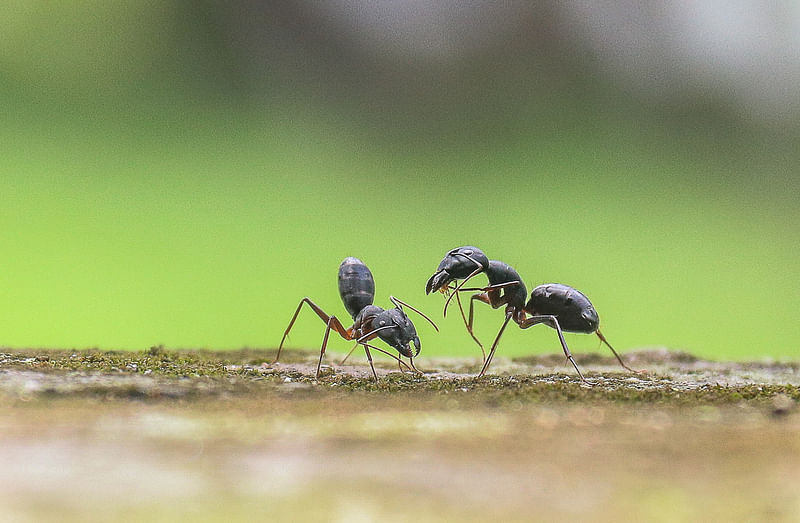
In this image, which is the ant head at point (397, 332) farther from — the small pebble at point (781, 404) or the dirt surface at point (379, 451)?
the small pebble at point (781, 404)

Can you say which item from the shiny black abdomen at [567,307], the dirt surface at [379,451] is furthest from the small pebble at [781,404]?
the shiny black abdomen at [567,307]

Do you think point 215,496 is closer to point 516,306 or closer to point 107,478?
point 107,478

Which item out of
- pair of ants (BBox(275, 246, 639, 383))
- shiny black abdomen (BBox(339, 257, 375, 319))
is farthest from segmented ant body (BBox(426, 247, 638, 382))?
shiny black abdomen (BBox(339, 257, 375, 319))

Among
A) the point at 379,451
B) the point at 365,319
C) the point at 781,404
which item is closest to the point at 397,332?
the point at 365,319

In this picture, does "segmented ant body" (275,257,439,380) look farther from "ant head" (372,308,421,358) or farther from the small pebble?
the small pebble

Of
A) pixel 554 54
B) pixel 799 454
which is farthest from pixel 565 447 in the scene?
pixel 554 54
